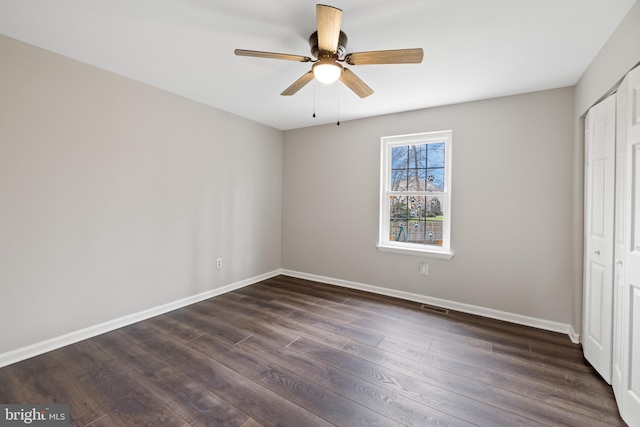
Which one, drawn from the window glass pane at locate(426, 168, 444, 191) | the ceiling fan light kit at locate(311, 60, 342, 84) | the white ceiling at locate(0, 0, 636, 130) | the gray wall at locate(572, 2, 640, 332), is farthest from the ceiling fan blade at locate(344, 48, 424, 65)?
the window glass pane at locate(426, 168, 444, 191)

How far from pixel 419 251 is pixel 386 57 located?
2.39m

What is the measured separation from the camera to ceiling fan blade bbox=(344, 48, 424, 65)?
1.64 metres

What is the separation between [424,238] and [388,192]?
795 mm

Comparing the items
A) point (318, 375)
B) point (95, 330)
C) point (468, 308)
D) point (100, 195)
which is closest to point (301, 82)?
point (100, 195)

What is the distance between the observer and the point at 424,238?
136 inches

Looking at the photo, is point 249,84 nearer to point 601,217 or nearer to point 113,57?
point 113,57

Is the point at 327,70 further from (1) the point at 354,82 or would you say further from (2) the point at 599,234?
(2) the point at 599,234

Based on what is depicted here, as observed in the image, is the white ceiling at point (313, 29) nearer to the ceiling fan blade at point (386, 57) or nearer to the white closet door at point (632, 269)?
the ceiling fan blade at point (386, 57)

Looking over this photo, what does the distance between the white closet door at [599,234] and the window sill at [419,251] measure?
1214 millimetres

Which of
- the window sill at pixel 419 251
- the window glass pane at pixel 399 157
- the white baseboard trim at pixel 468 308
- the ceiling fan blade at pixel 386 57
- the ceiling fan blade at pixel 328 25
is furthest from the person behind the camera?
the window glass pane at pixel 399 157

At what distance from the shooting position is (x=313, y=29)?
184 cm

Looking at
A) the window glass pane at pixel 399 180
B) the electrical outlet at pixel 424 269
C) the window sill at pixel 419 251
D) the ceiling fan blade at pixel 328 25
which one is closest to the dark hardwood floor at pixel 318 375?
the electrical outlet at pixel 424 269

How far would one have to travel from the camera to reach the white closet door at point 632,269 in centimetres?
146

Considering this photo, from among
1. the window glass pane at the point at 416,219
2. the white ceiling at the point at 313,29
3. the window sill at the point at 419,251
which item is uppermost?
the white ceiling at the point at 313,29
